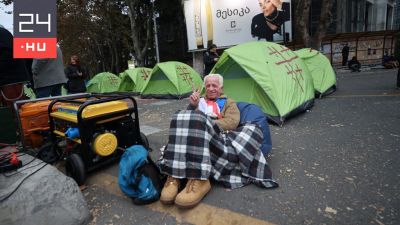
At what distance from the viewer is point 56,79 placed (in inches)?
197

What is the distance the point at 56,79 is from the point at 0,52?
1417 millimetres

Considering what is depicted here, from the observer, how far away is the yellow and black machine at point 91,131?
285 centimetres

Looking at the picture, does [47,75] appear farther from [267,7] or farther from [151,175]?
[267,7]

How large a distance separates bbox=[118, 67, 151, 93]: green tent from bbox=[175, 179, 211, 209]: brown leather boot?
10.1m

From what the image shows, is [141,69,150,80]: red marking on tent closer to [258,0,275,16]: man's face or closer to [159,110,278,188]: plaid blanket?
[258,0,275,16]: man's face

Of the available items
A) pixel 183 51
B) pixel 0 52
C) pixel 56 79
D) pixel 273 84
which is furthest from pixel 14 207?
pixel 183 51

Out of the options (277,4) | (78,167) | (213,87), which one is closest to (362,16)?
(277,4)

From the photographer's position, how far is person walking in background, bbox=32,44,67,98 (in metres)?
4.84

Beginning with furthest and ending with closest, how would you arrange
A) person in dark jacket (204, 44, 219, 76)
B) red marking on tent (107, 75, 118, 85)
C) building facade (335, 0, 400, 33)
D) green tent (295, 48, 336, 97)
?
1. building facade (335, 0, 400, 33)
2. red marking on tent (107, 75, 118, 85)
3. person in dark jacket (204, 44, 219, 76)
4. green tent (295, 48, 336, 97)

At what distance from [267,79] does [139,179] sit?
10.3 feet

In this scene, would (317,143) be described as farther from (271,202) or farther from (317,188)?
(271,202)

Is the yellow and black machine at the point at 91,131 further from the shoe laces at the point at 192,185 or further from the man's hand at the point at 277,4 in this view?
the man's hand at the point at 277,4

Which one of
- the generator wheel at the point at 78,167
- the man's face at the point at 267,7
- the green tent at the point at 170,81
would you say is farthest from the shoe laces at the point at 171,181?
the man's face at the point at 267,7

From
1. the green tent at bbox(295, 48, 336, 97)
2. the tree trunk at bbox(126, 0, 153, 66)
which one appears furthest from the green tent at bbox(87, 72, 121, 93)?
the green tent at bbox(295, 48, 336, 97)
